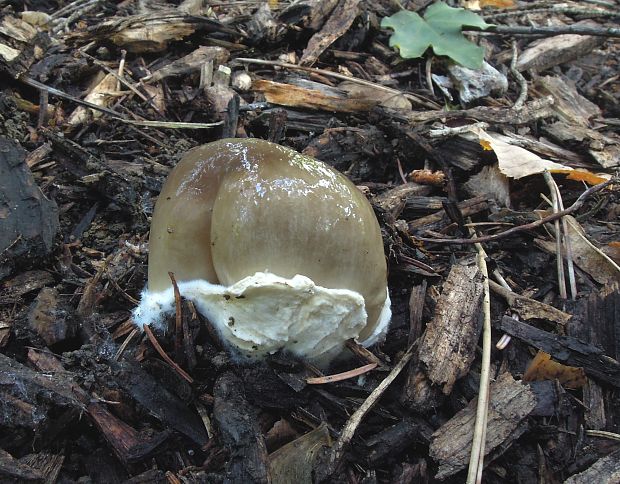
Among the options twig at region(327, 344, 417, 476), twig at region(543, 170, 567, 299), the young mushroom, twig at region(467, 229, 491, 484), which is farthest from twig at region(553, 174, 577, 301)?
the young mushroom

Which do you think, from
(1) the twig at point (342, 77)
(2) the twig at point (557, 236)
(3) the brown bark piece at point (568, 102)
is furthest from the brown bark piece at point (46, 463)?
(3) the brown bark piece at point (568, 102)

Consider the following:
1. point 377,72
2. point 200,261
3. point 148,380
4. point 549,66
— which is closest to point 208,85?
point 377,72

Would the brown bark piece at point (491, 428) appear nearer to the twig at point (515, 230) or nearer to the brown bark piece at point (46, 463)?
the twig at point (515, 230)

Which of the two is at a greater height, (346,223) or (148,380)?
(346,223)

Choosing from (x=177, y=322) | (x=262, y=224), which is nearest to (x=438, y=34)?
(x=262, y=224)

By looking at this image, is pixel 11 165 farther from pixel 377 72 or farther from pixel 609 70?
pixel 609 70

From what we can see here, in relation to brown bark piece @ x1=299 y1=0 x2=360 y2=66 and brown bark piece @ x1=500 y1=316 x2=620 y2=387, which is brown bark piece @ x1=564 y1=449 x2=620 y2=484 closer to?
brown bark piece @ x1=500 y1=316 x2=620 y2=387

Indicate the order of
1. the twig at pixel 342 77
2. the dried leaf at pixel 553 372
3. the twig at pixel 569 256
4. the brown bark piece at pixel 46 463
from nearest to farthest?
the brown bark piece at pixel 46 463
the dried leaf at pixel 553 372
the twig at pixel 569 256
the twig at pixel 342 77
